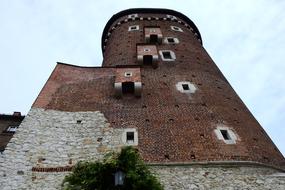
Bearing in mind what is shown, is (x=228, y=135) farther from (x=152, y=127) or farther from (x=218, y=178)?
(x=218, y=178)

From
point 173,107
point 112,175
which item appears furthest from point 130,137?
point 112,175

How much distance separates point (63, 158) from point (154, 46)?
10.6m

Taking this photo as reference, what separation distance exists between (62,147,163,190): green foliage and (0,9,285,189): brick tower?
2257 mm

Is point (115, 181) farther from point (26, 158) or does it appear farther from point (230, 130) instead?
point (230, 130)

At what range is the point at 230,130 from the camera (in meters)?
15.5

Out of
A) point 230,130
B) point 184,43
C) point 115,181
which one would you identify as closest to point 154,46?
point 184,43

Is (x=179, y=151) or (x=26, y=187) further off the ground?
(x=179, y=151)

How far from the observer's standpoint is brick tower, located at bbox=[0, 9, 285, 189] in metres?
13.0

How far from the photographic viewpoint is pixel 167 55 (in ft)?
74.4

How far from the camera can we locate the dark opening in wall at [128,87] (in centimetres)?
1827

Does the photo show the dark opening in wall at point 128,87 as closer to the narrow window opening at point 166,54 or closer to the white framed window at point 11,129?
the narrow window opening at point 166,54

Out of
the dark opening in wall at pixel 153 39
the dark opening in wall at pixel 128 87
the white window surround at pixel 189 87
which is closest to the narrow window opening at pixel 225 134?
the white window surround at pixel 189 87

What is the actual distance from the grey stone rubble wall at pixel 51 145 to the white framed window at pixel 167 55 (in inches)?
272

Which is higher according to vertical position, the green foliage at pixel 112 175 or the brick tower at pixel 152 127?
the brick tower at pixel 152 127
